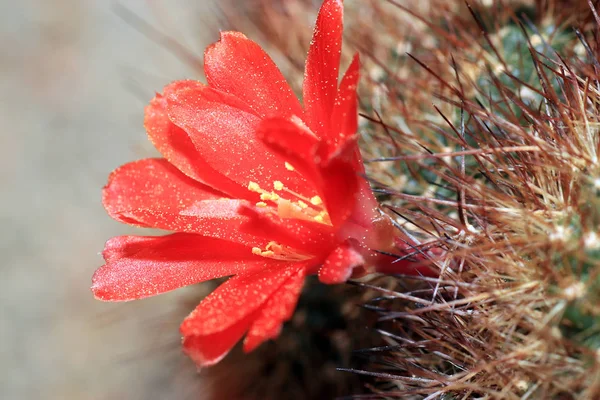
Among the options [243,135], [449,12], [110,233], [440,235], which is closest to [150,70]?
[110,233]

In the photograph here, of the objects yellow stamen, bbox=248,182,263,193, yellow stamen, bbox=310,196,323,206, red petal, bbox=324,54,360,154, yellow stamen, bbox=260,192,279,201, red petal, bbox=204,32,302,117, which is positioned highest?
red petal, bbox=204,32,302,117

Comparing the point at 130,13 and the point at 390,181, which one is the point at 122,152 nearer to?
the point at 130,13

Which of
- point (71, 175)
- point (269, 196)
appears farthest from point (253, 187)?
point (71, 175)

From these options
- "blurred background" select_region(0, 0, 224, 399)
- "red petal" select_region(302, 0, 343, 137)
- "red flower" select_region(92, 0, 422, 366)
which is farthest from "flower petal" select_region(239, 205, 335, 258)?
"blurred background" select_region(0, 0, 224, 399)

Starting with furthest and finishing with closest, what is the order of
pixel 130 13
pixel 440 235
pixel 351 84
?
1. pixel 130 13
2. pixel 440 235
3. pixel 351 84

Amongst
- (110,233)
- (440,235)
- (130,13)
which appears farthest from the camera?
(130,13)

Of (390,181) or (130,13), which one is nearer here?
(390,181)

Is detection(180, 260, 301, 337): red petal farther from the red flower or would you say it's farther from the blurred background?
the blurred background
